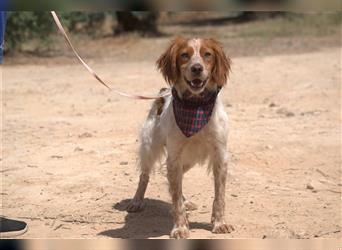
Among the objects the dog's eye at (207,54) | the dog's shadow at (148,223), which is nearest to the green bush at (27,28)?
the dog's shadow at (148,223)

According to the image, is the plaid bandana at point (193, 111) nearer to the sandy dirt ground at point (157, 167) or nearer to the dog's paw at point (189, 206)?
the sandy dirt ground at point (157, 167)

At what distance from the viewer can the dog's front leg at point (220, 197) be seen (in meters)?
4.58

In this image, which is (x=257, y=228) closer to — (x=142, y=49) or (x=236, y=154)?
(x=236, y=154)

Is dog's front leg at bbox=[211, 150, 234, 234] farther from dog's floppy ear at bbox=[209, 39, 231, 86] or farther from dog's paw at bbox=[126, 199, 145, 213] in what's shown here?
dog's paw at bbox=[126, 199, 145, 213]

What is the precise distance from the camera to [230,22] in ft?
92.3

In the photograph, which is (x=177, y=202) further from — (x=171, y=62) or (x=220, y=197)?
(x=171, y=62)

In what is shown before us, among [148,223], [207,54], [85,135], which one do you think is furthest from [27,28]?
[207,54]

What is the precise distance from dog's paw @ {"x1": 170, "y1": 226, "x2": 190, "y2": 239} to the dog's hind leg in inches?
31.4

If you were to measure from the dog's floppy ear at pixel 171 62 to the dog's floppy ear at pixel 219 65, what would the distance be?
0.24m

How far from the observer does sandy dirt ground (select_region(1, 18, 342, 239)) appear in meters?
5.01

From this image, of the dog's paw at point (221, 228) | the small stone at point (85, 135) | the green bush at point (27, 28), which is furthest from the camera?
the green bush at point (27, 28)

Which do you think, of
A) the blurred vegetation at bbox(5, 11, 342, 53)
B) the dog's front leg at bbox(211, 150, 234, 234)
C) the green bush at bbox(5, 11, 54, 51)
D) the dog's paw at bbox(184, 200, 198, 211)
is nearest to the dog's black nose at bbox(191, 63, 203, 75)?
the dog's front leg at bbox(211, 150, 234, 234)

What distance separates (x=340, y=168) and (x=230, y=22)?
2219 centimetres

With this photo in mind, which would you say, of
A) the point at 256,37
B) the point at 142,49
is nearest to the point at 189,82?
the point at 142,49
